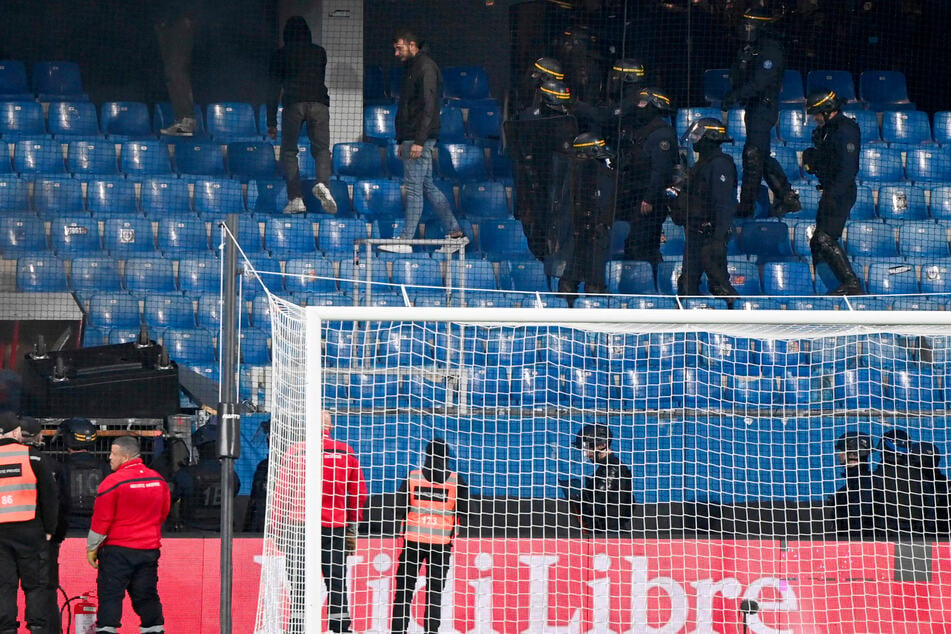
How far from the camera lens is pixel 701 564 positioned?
7.57 meters

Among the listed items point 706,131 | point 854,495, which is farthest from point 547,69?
point 854,495

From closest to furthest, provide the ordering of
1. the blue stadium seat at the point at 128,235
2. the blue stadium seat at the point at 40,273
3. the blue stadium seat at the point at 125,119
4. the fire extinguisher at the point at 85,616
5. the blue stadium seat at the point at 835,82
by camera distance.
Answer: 1. the fire extinguisher at the point at 85,616
2. the blue stadium seat at the point at 40,273
3. the blue stadium seat at the point at 128,235
4. the blue stadium seat at the point at 125,119
5. the blue stadium seat at the point at 835,82

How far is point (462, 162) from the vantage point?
11961mm

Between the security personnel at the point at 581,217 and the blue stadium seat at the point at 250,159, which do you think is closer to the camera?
the security personnel at the point at 581,217

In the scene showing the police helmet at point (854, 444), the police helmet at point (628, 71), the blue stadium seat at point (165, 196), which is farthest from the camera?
the police helmet at point (628, 71)

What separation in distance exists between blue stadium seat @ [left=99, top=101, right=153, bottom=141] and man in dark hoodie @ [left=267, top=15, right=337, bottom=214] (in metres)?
1.47

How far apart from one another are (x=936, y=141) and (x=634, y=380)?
5120 mm

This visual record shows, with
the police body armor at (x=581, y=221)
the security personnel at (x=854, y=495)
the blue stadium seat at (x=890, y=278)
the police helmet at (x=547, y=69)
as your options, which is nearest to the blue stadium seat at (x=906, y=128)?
the blue stadium seat at (x=890, y=278)

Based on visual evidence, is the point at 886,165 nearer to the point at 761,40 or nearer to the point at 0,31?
the point at 761,40

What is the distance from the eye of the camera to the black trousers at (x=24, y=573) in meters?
6.85

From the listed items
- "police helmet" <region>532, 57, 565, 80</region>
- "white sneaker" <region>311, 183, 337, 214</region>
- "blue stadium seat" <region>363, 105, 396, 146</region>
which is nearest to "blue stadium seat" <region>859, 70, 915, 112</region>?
"police helmet" <region>532, 57, 565, 80</region>

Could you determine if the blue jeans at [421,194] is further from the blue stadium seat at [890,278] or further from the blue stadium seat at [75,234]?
the blue stadium seat at [890,278]

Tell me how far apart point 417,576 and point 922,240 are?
6.89 meters

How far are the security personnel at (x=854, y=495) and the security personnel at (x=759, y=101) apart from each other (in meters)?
3.97
